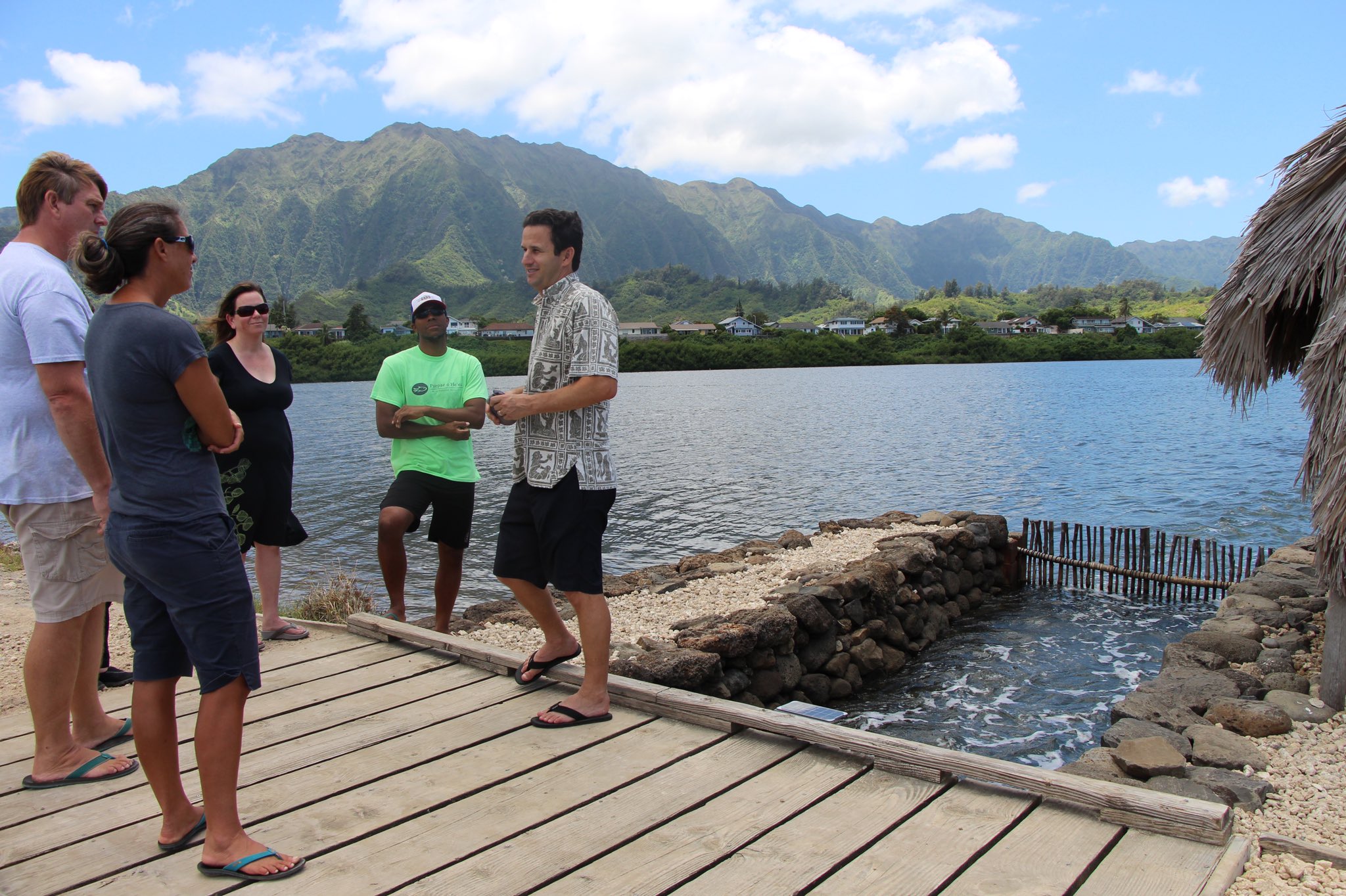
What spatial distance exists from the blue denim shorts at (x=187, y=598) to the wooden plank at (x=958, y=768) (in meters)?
1.99

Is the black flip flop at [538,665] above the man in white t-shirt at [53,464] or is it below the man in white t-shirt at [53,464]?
below

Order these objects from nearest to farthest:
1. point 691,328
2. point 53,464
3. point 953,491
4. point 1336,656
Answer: point 53,464 → point 1336,656 → point 953,491 → point 691,328

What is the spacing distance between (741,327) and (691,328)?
38.4 feet

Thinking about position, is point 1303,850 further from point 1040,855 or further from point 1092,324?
point 1092,324

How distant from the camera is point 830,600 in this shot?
9688 mm

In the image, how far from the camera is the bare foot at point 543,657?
4.77 metres

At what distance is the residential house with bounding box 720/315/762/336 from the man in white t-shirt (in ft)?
486

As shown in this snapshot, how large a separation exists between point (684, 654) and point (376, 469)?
27.6m

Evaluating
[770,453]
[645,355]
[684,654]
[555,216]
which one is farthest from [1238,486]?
[645,355]

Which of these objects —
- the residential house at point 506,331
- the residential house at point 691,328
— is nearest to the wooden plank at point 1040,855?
the residential house at point 506,331

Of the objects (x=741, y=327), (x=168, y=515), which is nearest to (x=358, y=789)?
(x=168, y=515)

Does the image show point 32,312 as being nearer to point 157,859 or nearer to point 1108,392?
point 157,859

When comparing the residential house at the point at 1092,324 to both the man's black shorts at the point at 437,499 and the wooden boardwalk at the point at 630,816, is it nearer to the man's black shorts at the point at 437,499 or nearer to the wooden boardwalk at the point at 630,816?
Result: the man's black shorts at the point at 437,499

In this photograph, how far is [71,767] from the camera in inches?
143
